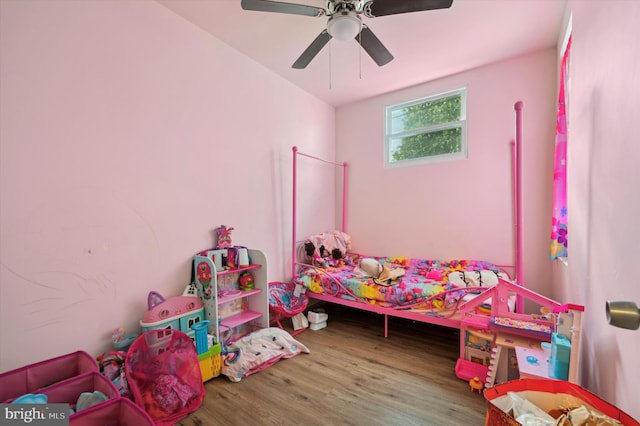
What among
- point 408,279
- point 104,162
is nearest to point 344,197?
point 408,279

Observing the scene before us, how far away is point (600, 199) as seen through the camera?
121 centimetres

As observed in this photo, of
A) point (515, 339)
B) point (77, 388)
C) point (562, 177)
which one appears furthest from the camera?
point (562, 177)

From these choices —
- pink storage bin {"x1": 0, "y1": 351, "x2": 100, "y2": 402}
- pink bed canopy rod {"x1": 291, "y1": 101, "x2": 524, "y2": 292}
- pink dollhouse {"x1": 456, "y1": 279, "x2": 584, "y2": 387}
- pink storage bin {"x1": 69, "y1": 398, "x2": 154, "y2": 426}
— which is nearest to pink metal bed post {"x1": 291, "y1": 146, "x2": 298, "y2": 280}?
pink bed canopy rod {"x1": 291, "y1": 101, "x2": 524, "y2": 292}

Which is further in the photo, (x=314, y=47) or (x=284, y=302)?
(x=284, y=302)

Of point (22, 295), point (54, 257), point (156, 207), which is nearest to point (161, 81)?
point (156, 207)

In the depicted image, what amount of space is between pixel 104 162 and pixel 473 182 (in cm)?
346

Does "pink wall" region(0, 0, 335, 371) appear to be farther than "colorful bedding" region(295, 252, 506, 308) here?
No

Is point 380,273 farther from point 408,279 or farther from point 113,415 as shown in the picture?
point 113,415

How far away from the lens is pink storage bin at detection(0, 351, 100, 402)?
1346 millimetres

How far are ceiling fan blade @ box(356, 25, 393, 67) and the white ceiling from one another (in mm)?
375

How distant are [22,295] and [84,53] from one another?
1.50 m

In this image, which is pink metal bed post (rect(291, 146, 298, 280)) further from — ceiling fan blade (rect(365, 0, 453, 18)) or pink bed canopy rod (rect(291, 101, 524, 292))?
ceiling fan blade (rect(365, 0, 453, 18))

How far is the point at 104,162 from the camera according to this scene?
1796 millimetres

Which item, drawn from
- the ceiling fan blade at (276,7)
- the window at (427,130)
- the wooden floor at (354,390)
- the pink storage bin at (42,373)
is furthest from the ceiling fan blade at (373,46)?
the pink storage bin at (42,373)
